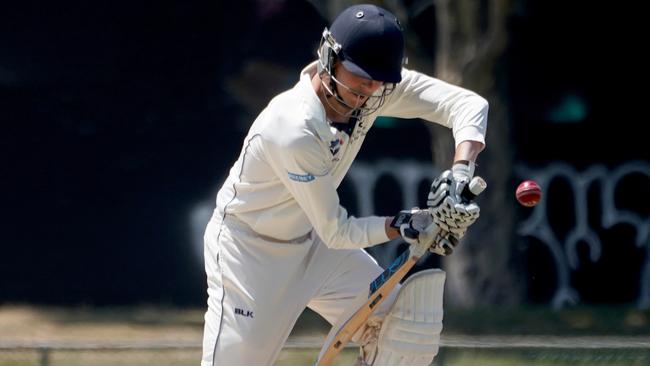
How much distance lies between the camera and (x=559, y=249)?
30.5ft

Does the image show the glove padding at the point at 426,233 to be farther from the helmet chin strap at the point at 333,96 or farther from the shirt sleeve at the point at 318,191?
the helmet chin strap at the point at 333,96

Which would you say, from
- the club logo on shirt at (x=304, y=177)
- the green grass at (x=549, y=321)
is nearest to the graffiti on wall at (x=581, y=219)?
the green grass at (x=549, y=321)

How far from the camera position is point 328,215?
4102mm

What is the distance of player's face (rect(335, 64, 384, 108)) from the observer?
4098 millimetres

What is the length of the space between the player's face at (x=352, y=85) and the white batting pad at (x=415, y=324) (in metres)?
0.58

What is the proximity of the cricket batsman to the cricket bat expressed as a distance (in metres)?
0.04

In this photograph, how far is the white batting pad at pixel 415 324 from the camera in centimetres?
420

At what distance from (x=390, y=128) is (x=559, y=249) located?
143 cm

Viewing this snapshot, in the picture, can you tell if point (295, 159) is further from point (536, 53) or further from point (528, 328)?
point (536, 53)

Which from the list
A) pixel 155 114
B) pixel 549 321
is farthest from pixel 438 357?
pixel 155 114

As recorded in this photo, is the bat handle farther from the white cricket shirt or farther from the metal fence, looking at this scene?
the metal fence

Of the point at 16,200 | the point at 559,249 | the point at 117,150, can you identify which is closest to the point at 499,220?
the point at 559,249

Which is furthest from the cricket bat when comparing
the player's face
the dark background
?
the dark background

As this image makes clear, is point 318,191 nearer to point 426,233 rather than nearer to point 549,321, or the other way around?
point 426,233
